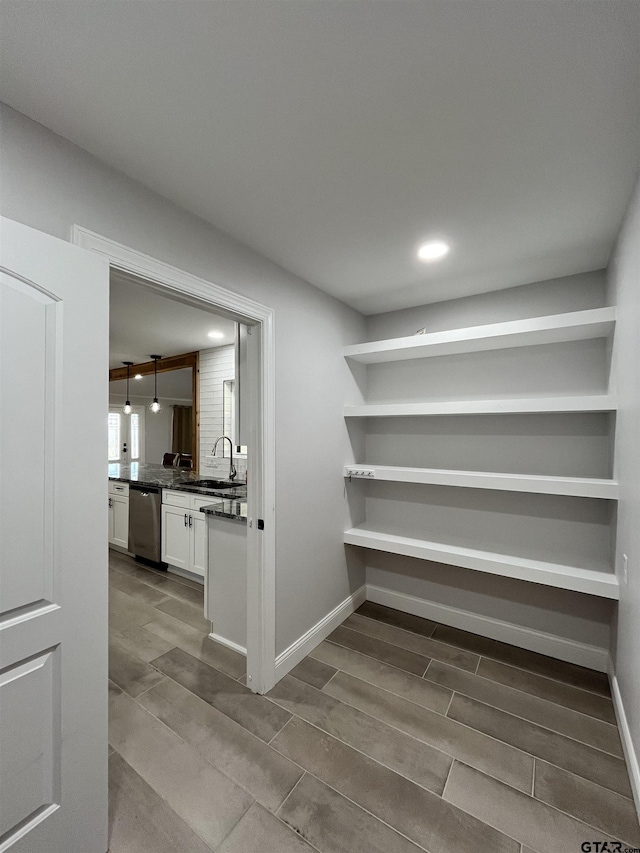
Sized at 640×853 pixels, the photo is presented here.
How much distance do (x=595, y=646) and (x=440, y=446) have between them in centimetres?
163

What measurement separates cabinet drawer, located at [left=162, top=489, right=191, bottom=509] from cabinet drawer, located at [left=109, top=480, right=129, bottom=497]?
805 mm

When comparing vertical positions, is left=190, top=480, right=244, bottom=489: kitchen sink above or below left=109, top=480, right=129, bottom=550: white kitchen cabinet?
above

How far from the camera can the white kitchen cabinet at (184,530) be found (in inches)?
146

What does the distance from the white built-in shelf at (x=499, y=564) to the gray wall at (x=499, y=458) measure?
17cm

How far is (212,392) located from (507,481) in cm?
382

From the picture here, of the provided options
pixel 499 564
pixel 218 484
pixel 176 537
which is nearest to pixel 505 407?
pixel 499 564

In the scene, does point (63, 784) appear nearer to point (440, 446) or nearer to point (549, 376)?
point (440, 446)

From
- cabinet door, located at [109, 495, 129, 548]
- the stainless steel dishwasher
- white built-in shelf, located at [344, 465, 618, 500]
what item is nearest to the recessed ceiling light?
white built-in shelf, located at [344, 465, 618, 500]

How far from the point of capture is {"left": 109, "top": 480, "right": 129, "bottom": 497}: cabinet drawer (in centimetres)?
456

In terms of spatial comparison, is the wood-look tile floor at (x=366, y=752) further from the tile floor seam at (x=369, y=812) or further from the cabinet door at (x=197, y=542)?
the cabinet door at (x=197, y=542)

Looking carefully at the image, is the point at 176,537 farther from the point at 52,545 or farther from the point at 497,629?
the point at 497,629

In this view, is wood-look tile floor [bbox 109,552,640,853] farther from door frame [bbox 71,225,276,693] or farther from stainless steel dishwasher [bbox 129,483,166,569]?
stainless steel dishwasher [bbox 129,483,166,569]

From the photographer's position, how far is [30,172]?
1.22m

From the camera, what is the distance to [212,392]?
4996 millimetres
